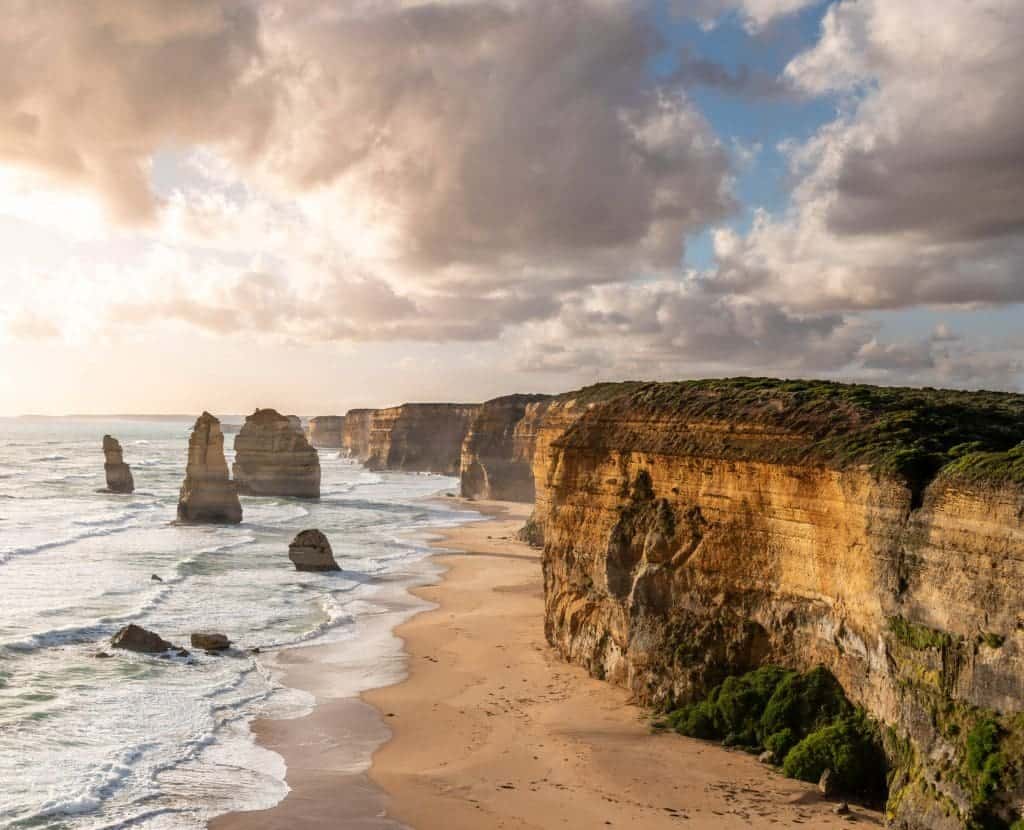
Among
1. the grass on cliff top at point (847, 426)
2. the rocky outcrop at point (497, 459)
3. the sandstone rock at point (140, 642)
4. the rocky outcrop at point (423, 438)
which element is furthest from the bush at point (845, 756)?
the rocky outcrop at point (423, 438)

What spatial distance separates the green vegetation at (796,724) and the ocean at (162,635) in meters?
10.7

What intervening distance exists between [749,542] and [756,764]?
18.0 ft

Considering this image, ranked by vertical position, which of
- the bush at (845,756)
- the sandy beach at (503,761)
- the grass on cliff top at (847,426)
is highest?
the grass on cliff top at (847,426)

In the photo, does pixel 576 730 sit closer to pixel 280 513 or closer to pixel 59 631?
pixel 59 631

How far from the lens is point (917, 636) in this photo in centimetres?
1788

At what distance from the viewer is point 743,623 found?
23688 mm

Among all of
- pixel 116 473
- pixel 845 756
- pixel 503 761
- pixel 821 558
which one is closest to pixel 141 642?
pixel 503 761

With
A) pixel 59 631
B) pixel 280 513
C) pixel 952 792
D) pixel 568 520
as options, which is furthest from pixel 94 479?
pixel 952 792

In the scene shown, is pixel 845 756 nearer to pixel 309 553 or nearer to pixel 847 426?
pixel 847 426

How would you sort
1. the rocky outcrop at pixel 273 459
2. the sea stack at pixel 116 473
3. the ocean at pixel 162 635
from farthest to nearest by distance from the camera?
the sea stack at pixel 116 473 → the rocky outcrop at pixel 273 459 → the ocean at pixel 162 635

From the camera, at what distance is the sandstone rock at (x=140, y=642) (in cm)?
3183

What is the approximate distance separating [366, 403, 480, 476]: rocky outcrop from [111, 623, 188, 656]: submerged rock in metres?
118

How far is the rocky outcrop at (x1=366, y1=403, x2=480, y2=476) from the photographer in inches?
5974

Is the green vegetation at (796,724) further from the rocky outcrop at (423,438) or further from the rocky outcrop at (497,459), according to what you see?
the rocky outcrop at (423,438)
